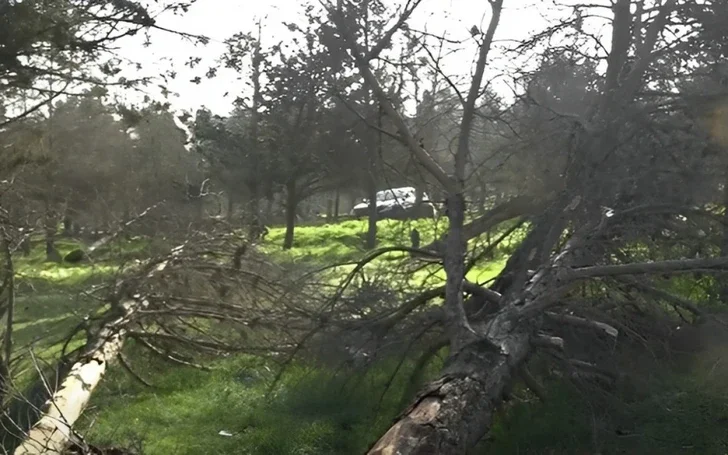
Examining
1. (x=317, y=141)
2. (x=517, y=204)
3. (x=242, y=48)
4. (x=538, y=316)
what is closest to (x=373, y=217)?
(x=317, y=141)

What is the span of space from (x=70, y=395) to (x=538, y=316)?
396 centimetres

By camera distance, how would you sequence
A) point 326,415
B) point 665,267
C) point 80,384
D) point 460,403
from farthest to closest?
point 326,415 → point 80,384 → point 665,267 → point 460,403

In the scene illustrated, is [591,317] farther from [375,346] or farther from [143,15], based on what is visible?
[143,15]

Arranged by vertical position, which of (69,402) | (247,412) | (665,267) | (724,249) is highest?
(665,267)

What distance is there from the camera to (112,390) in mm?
8062

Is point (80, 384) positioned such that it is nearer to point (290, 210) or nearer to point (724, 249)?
point (724, 249)

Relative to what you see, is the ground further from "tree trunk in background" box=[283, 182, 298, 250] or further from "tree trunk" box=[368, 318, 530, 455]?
"tree trunk in background" box=[283, 182, 298, 250]

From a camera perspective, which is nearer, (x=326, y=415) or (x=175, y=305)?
(x=326, y=415)

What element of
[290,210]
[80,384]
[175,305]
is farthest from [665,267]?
[290,210]

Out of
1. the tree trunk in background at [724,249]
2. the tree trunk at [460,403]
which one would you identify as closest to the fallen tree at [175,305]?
the tree trunk at [460,403]

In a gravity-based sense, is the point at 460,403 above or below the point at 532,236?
below

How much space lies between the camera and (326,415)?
22.6 ft

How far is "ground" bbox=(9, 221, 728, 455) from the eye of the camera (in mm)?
5832

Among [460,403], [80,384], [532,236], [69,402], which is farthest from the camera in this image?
[532,236]
